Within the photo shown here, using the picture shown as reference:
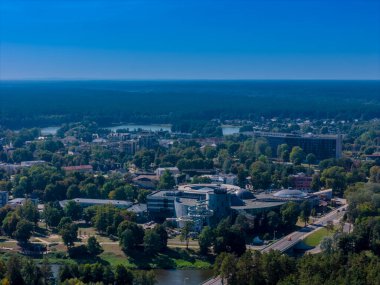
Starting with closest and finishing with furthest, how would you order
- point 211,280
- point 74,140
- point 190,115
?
point 211,280, point 74,140, point 190,115

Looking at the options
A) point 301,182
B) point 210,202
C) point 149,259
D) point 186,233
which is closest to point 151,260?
point 149,259

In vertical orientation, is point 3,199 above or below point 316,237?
above

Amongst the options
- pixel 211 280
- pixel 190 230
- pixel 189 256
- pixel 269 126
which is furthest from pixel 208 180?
pixel 269 126

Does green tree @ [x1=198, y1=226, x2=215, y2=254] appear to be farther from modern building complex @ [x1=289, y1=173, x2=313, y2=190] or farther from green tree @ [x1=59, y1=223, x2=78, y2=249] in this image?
modern building complex @ [x1=289, y1=173, x2=313, y2=190]

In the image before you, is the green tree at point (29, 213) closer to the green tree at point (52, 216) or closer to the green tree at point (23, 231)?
the green tree at point (52, 216)

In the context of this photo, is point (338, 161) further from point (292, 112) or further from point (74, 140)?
point (292, 112)

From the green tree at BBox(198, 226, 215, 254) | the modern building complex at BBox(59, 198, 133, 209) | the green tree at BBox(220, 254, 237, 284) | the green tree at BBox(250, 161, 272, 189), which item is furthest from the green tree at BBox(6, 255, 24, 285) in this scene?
the green tree at BBox(250, 161, 272, 189)

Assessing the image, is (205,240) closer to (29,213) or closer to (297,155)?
(29,213)

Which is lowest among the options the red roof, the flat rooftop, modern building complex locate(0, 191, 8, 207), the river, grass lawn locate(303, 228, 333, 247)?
the river
